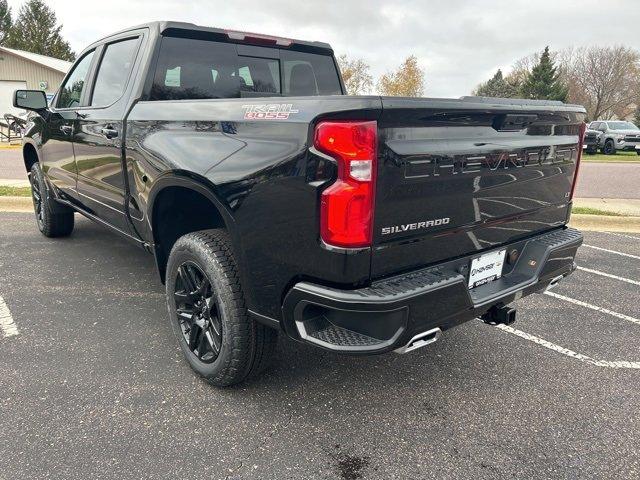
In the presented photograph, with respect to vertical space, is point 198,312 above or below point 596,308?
above

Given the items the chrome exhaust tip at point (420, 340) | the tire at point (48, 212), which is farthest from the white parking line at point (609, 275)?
the tire at point (48, 212)

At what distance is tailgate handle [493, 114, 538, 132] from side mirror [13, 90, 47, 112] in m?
4.04

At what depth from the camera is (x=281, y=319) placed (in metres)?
2.10

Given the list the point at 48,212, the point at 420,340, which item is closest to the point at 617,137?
the point at 48,212

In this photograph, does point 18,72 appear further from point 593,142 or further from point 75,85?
point 593,142

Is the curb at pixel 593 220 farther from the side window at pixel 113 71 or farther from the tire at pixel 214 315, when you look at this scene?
the tire at pixel 214 315

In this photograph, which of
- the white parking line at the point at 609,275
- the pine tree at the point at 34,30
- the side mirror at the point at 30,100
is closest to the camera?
the side mirror at the point at 30,100

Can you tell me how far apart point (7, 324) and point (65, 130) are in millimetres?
1640

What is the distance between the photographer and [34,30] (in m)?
51.5

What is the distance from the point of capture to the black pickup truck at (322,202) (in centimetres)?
187

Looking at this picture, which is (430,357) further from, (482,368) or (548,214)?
(548,214)

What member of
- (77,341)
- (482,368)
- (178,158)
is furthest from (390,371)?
(77,341)

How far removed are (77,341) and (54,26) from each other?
61.2 meters

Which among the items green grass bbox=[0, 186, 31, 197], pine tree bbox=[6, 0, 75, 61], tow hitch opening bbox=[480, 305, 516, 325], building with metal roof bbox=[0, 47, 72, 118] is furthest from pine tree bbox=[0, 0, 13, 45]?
tow hitch opening bbox=[480, 305, 516, 325]
